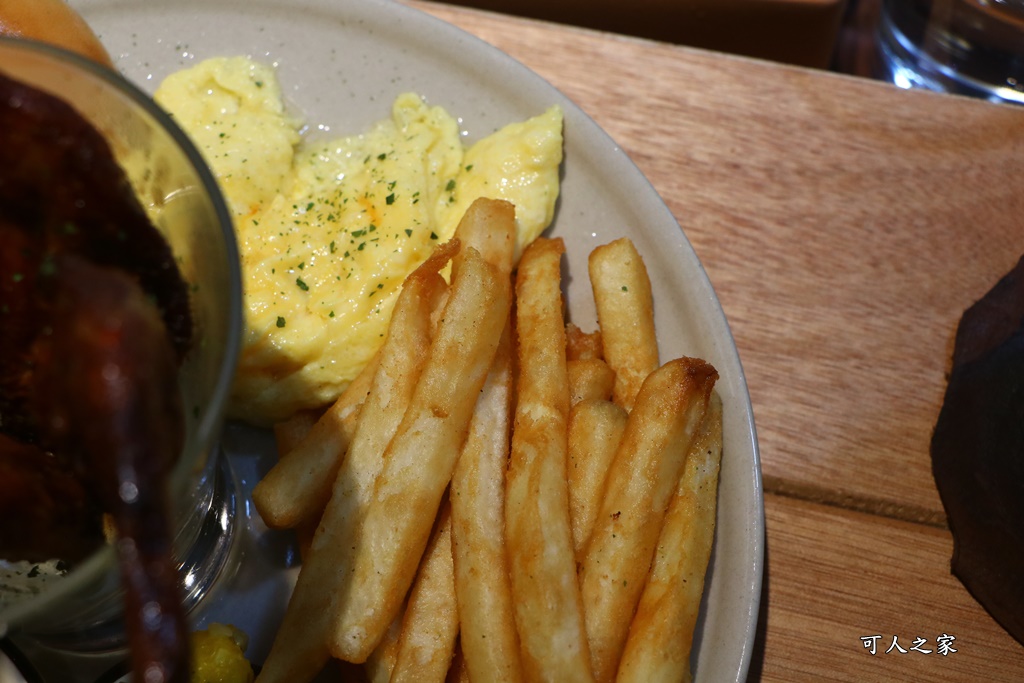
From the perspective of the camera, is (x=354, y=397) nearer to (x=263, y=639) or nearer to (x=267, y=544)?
(x=267, y=544)

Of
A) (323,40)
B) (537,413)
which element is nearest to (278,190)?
(323,40)

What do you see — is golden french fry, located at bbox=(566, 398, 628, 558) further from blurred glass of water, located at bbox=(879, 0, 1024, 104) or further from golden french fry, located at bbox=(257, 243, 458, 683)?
blurred glass of water, located at bbox=(879, 0, 1024, 104)

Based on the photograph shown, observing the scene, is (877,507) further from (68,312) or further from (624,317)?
(68,312)

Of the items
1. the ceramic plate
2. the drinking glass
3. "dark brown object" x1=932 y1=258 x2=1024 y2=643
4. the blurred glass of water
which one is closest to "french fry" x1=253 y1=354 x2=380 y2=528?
the drinking glass

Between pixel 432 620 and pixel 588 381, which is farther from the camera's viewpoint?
pixel 588 381

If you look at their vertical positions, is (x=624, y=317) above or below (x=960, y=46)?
below

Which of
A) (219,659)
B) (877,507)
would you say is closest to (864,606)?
(877,507)
